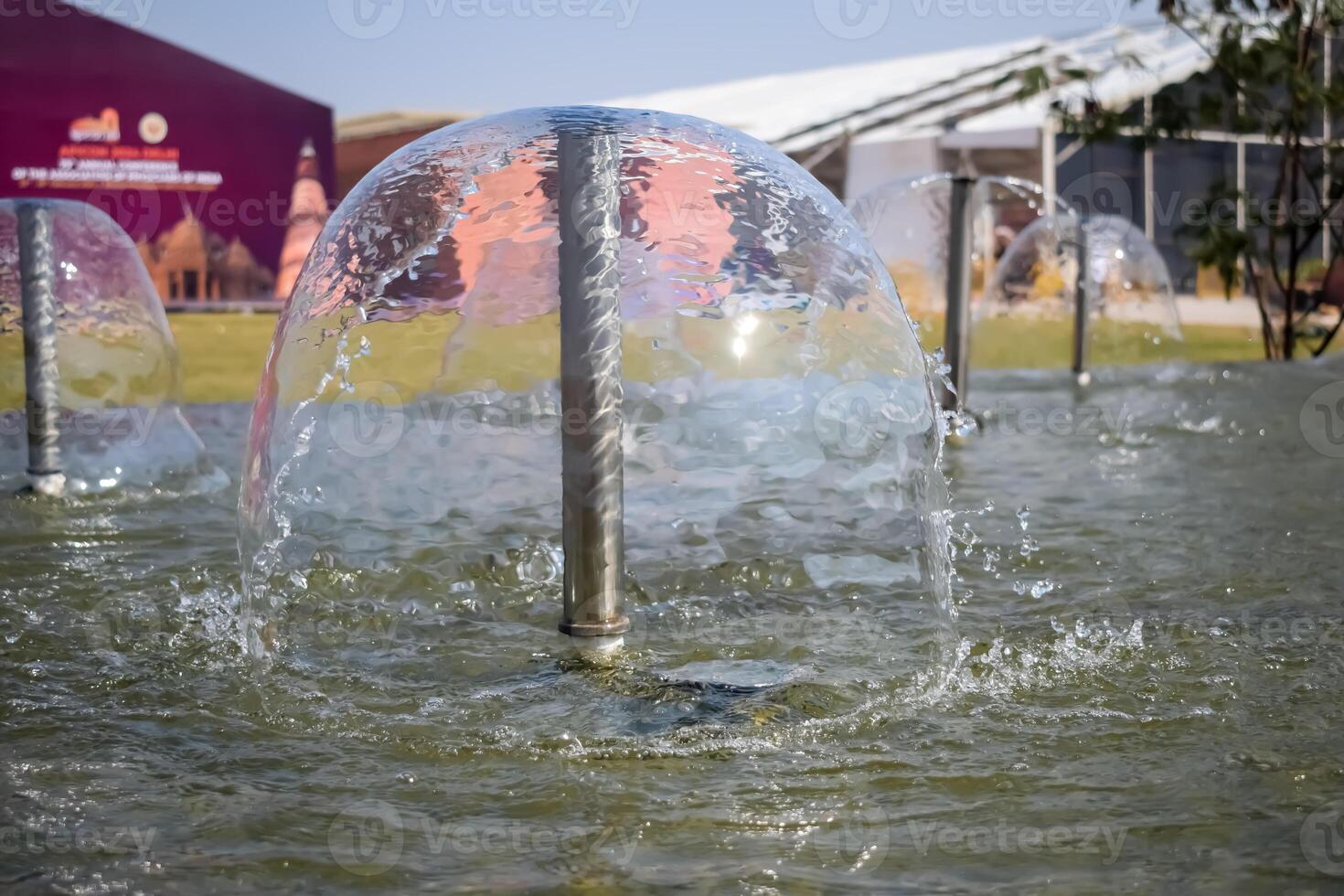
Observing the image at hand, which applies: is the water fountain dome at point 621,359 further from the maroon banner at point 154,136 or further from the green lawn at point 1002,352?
the maroon banner at point 154,136

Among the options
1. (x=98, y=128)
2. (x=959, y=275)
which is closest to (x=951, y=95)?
(x=98, y=128)

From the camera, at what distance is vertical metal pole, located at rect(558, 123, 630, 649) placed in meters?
2.64

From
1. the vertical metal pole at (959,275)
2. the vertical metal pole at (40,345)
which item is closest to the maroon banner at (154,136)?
the vertical metal pole at (40,345)

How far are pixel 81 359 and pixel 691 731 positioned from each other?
143 inches

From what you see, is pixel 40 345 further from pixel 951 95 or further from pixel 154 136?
pixel 951 95

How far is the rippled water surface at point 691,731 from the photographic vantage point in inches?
75.6

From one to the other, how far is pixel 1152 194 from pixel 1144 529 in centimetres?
1656

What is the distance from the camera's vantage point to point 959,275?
21.1 ft

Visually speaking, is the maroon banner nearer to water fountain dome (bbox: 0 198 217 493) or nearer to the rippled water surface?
water fountain dome (bbox: 0 198 217 493)

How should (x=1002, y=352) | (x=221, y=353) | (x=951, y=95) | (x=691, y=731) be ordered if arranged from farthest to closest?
(x=951, y=95)
(x=221, y=353)
(x=1002, y=352)
(x=691, y=731)

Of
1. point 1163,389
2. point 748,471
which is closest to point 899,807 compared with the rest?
point 748,471

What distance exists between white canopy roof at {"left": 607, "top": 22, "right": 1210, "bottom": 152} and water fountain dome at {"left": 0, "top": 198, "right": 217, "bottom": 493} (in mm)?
10620

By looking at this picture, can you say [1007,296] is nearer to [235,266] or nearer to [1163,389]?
[1163,389]

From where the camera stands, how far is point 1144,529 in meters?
4.50
